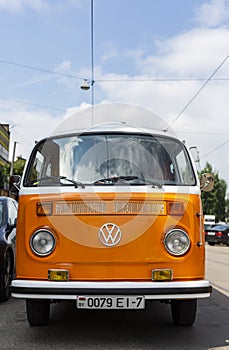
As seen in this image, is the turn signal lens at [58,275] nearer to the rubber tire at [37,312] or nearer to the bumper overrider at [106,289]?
the bumper overrider at [106,289]

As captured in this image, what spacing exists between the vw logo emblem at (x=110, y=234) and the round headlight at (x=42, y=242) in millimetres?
468

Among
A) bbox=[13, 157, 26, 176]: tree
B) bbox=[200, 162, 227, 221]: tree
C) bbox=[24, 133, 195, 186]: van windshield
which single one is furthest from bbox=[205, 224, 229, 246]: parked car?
bbox=[200, 162, 227, 221]: tree

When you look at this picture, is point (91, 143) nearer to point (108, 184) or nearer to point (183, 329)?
point (108, 184)

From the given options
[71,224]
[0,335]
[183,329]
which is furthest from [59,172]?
[183,329]

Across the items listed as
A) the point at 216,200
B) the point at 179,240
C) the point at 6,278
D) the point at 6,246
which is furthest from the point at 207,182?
the point at 216,200

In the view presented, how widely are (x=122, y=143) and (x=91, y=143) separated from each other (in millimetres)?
349

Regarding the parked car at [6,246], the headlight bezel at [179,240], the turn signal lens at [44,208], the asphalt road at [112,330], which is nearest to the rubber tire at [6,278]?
the parked car at [6,246]

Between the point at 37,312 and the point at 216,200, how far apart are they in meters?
73.1

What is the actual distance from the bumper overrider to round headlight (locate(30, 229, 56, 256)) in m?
0.30

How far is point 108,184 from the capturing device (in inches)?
213

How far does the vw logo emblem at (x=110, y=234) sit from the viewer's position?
5.09 metres

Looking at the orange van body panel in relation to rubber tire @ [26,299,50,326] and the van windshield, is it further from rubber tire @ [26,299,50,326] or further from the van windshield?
rubber tire @ [26,299,50,326]

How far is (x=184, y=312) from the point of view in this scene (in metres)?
5.79

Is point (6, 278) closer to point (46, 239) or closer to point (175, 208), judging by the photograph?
point (46, 239)
